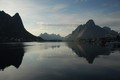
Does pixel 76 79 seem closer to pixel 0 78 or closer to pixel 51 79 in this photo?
pixel 51 79

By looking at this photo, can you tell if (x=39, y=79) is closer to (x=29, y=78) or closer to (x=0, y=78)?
(x=29, y=78)

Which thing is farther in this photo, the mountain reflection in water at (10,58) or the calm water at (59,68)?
the mountain reflection in water at (10,58)

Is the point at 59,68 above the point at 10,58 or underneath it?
A: underneath

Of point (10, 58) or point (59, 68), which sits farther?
point (10, 58)

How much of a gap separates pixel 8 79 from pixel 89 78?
14.5 metres

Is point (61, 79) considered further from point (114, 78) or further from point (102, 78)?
point (114, 78)

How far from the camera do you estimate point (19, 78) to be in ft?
92.0

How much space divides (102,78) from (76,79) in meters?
4.88

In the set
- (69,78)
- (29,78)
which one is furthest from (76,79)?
(29,78)

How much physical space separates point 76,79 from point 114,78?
7.02 m

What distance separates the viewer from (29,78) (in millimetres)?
27875

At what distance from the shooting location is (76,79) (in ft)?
89.6

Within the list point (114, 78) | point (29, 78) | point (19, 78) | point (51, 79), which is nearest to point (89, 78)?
point (114, 78)

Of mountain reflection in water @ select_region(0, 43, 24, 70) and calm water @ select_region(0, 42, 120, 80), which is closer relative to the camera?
calm water @ select_region(0, 42, 120, 80)
